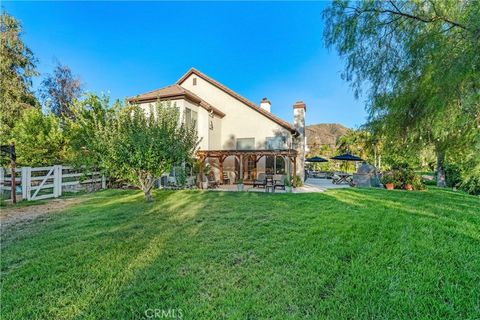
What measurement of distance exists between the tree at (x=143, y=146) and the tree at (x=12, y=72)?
14534mm

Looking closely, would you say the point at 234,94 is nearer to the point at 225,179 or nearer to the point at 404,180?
the point at 225,179

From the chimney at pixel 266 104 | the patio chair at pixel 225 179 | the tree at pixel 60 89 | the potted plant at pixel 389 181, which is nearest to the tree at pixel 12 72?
the tree at pixel 60 89

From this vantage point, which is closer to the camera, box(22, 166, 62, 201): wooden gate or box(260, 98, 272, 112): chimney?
box(22, 166, 62, 201): wooden gate

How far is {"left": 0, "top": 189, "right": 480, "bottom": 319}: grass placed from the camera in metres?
2.46

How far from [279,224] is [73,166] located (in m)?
11.7

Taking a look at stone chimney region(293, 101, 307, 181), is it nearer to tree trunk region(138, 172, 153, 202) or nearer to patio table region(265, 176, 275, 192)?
patio table region(265, 176, 275, 192)

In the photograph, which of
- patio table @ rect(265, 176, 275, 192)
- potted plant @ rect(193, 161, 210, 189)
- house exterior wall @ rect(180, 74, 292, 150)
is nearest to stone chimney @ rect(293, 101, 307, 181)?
house exterior wall @ rect(180, 74, 292, 150)

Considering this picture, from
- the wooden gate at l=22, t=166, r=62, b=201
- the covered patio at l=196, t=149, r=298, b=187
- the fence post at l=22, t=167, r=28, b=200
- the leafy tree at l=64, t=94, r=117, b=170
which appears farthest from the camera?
the covered patio at l=196, t=149, r=298, b=187

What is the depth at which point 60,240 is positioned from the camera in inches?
184

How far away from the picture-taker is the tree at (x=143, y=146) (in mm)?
8164

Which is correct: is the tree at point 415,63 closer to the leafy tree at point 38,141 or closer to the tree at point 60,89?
the leafy tree at point 38,141

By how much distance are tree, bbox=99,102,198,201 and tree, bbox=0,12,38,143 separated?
47.7ft

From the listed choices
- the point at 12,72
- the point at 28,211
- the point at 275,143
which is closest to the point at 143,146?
the point at 28,211

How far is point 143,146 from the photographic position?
816cm
